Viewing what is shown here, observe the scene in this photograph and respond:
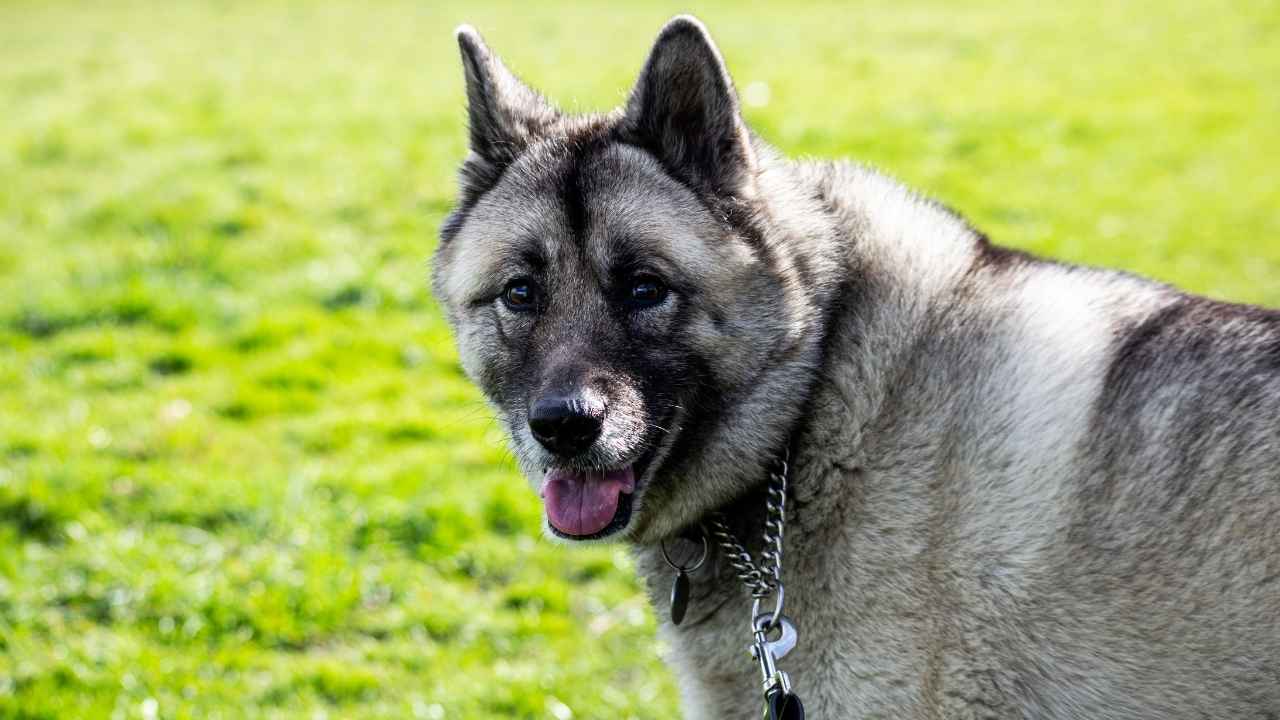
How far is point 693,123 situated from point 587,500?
1064 mm

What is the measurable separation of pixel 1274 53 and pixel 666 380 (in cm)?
1169

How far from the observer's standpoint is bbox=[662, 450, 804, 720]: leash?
2.75 metres

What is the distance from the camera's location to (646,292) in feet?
10.2

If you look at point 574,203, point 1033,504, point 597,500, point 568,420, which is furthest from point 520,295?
point 1033,504

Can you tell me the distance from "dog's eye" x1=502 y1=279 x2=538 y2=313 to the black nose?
396 millimetres

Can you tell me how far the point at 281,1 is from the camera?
19703mm

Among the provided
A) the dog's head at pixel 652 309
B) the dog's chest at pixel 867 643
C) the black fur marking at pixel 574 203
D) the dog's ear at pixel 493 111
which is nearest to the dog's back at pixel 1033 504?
the dog's chest at pixel 867 643

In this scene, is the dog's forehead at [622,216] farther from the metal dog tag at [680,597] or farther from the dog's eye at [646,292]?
the metal dog tag at [680,597]

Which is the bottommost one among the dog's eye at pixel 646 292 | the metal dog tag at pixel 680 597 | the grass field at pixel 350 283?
the grass field at pixel 350 283

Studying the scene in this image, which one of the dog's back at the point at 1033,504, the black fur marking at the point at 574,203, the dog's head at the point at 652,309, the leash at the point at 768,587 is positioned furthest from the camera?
the black fur marking at the point at 574,203

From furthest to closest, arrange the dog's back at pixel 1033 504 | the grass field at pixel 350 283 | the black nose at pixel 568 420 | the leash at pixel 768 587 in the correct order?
the grass field at pixel 350 283
the black nose at pixel 568 420
the leash at pixel 768 587
the dog's back at pixel 1033 504

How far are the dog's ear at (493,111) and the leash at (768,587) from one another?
1.21 m

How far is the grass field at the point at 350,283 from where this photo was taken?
15.0 feet

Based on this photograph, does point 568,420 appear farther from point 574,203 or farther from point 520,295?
point 574,203
